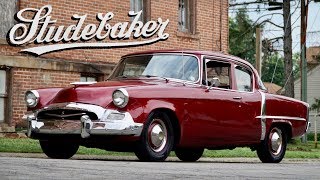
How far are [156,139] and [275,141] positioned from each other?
340 cm

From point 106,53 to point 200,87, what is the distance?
36.1 feet

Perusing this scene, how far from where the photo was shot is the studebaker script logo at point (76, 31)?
20.3 metres

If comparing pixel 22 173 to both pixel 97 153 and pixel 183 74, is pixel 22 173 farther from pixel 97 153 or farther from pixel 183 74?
pixel 97 153

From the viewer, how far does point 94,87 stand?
35.9ft

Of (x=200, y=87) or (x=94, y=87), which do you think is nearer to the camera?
(x=94, y=87)

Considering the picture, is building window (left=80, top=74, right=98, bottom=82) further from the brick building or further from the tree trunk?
the tree trunk

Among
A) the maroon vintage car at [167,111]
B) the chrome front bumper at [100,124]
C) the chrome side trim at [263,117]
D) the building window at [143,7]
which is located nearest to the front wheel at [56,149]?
the maroon vintage car at [167,111]

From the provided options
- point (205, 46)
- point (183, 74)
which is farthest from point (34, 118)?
point (205, 46)

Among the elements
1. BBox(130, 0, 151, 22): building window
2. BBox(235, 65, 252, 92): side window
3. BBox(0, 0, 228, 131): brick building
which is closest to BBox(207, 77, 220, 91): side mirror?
BBox(235, 65, 252, 92): side window

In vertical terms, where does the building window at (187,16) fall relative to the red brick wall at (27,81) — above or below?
above

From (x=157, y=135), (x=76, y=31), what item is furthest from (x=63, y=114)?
(x=76, y=31)

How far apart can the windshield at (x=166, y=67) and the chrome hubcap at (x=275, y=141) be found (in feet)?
7.64

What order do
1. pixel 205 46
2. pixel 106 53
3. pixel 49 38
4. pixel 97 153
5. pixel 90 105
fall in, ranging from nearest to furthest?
pixel 90 105 → pixel 97 153 → pixel 49 38 → pixel 106 53 → pixel 205 46

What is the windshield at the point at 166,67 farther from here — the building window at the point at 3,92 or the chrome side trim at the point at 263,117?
the building window at the point at 3,92
